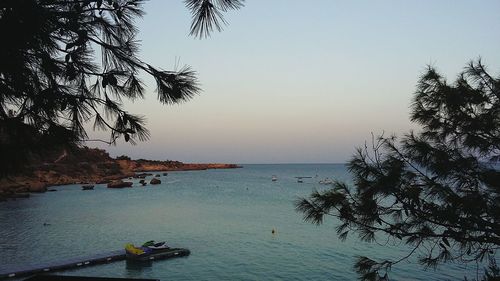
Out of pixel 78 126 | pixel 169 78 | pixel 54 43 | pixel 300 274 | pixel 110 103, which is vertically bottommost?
pixel 300 274

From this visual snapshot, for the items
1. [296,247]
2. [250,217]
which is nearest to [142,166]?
[250,217]

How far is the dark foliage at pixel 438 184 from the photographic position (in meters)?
5.19

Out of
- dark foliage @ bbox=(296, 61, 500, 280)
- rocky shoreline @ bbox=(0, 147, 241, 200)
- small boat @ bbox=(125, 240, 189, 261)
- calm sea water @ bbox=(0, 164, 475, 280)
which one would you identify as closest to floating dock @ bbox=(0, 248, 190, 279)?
small boat @ bbox=(125, 240, 189, 261)

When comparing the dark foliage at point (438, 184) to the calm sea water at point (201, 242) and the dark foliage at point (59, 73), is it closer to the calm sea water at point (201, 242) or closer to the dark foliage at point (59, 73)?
the dark foliage at point (59, 73)

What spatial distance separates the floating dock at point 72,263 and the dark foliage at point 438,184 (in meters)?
18.2

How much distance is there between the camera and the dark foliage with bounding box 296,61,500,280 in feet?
17.0

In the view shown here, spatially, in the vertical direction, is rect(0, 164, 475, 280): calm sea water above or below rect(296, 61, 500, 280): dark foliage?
below

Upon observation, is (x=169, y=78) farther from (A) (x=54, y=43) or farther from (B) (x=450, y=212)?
(B) (x=450, y=212)

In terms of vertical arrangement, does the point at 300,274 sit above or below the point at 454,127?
below

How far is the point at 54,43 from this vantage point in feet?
10.4

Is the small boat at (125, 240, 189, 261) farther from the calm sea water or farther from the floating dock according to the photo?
the calm sea water

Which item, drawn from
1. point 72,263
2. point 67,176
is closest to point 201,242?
point 72,263

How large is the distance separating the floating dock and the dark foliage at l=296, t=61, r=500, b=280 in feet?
59.8

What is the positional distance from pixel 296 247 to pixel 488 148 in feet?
72.9
